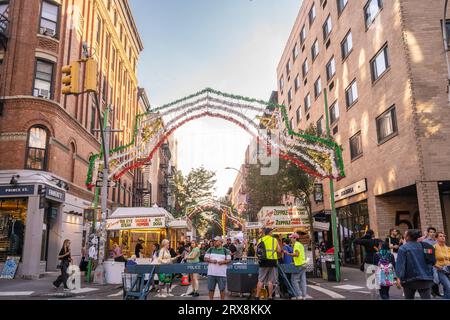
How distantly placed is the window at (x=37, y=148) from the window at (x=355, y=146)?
17.9 meters

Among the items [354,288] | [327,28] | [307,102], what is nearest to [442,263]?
[354,288]

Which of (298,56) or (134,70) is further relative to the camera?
(134,70)

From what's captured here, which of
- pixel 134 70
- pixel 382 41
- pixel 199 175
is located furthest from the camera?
pixel 199 175

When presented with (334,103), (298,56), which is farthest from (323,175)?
(298,56)

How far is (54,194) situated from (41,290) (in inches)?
269

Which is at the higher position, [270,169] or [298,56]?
[298,56]

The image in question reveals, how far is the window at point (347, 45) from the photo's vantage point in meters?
25.0

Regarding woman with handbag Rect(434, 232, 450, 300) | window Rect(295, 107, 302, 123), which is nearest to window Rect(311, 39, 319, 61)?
window Rect(295, 107, 302, 123)

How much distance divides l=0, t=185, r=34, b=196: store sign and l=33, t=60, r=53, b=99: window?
513 centimetres

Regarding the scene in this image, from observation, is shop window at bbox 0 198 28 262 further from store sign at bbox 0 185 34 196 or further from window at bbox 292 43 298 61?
window at bbox 292 43 298 61

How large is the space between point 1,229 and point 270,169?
50.7ft
